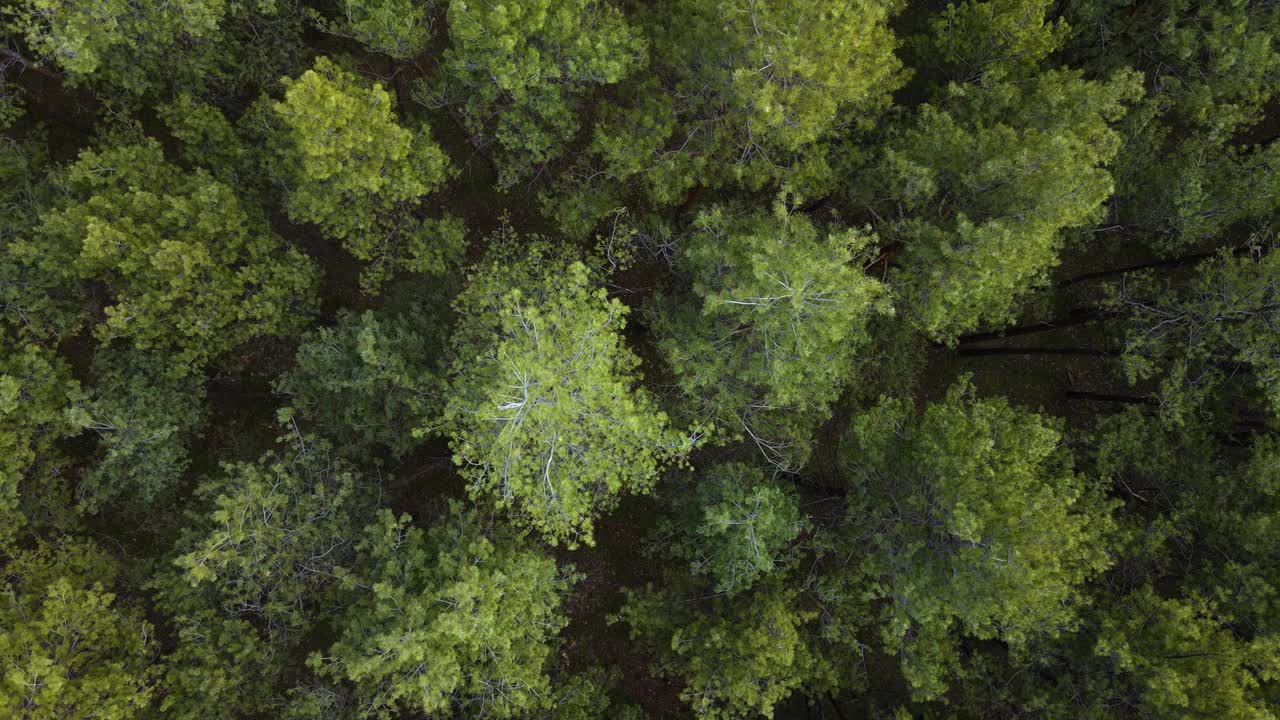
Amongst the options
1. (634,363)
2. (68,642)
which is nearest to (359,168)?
(634,363)

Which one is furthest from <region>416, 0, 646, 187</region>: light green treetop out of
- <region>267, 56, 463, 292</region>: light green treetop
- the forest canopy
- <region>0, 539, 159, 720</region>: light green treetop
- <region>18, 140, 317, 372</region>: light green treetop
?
<region>0, 539, 159, 720</region>: light green treetop

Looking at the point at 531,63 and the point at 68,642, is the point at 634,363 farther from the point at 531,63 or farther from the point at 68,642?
the point at 68,642

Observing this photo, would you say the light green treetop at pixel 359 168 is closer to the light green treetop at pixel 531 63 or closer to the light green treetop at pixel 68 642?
the light green treetop at pixel 531 63

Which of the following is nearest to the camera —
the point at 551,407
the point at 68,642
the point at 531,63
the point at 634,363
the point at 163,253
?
the point at 551,407

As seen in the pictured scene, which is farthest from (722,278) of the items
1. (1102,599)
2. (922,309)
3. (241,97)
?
(241,97)

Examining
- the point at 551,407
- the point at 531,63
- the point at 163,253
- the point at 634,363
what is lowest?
the point at 634,363

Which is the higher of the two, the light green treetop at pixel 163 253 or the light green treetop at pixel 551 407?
the light green treetop at pixel 163 253

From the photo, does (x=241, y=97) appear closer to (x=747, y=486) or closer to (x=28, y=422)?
(x=28, y=422)

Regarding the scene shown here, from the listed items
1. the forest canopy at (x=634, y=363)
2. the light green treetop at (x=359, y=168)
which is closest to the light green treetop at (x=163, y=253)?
the forest canopy at (x=634, y=363)

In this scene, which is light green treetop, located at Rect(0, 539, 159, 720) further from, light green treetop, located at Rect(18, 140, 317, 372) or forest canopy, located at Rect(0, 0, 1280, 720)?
light green treetop, located at Rect(18, 140, 317, 372)
